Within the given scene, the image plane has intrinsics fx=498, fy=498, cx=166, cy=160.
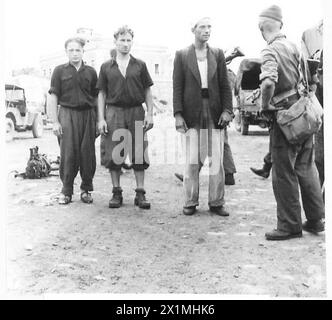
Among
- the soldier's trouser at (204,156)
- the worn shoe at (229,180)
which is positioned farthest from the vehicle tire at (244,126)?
the soldier's trouser at (204,156)

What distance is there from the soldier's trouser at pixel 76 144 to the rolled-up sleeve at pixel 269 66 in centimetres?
201

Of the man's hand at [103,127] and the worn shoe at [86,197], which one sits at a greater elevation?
the man's hand at [103,127]

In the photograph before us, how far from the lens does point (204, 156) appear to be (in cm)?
461

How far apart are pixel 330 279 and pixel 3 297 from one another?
2.15 metres

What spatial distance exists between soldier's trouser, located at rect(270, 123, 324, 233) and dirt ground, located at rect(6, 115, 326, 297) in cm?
18

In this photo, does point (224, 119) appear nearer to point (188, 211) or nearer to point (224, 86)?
point (224, 86)

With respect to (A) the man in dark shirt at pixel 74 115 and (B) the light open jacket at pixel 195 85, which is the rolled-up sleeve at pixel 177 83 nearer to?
(B) the light open jacket at pixel 195 85

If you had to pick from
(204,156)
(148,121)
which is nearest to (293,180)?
(204,156)

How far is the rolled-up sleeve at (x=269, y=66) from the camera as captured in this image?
11.8ft

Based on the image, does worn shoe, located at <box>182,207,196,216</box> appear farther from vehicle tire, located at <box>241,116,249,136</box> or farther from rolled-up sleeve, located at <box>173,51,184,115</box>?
vehicle tire, located at <box>241,116,249,136</box>

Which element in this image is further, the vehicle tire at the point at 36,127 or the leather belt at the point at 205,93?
the vehicle tire at the point at 36,127

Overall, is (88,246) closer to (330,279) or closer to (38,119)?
(330,279)

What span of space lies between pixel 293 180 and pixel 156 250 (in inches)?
46.2
